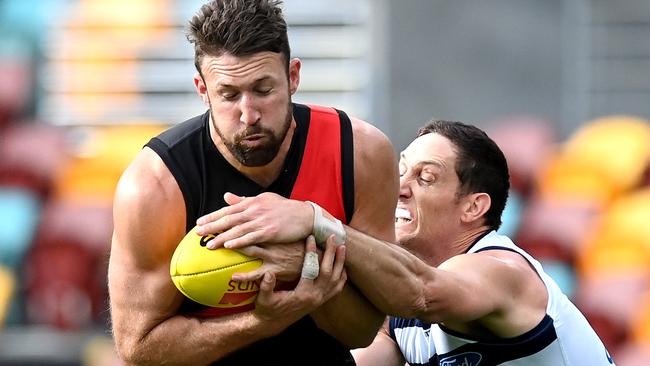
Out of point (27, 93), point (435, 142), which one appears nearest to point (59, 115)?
point (27, 93)

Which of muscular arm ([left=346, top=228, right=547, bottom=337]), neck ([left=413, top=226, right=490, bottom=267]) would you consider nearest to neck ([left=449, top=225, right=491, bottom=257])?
neck ([left=413, top=226, right=490, bottom=267])

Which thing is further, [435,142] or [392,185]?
[435,142]

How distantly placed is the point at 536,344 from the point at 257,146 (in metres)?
1.21

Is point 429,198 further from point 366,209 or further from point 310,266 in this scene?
point 310,266

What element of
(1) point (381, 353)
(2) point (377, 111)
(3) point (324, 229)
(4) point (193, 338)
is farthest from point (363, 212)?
(2) point (377, 111)

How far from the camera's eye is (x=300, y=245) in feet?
12.6

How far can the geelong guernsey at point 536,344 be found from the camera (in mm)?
4414

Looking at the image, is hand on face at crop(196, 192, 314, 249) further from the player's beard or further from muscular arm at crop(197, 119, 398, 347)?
the player's beard

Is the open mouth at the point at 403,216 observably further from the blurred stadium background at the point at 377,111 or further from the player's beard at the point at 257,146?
the blurred stadium background at the point at 377,111

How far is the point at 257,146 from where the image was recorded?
3.92 metres

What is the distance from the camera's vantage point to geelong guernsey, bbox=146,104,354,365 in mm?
4008

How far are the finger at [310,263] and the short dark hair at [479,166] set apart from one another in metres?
1.06

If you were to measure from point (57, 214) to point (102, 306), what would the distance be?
0.83 m

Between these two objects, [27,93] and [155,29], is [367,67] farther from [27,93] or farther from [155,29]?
[27,93]
